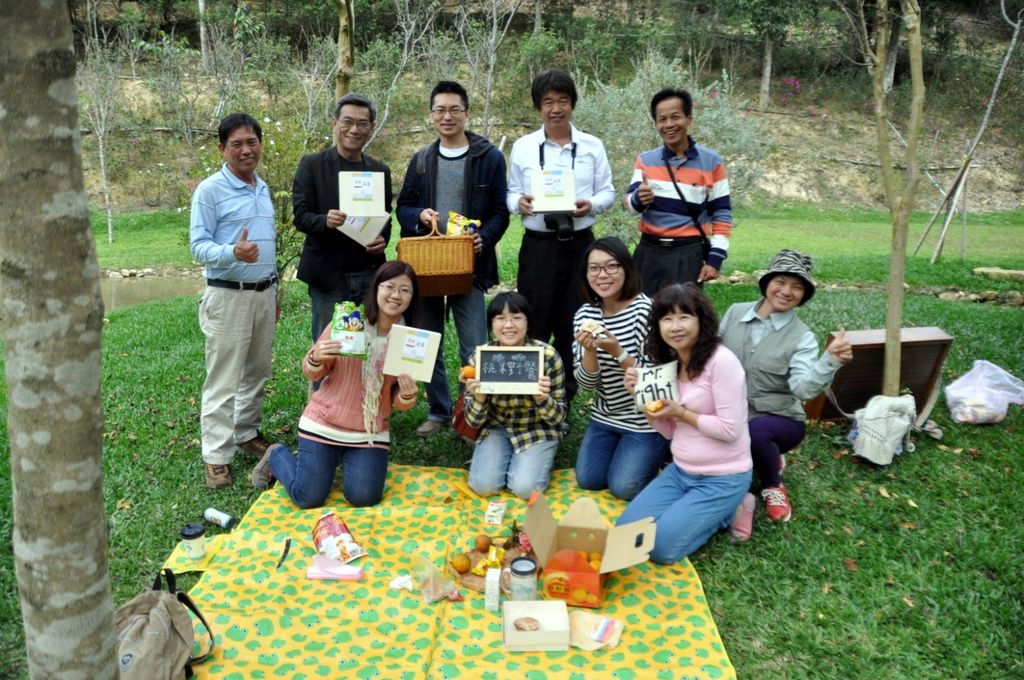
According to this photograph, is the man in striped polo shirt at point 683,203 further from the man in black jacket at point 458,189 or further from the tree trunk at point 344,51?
the tree trunk at point 344,51

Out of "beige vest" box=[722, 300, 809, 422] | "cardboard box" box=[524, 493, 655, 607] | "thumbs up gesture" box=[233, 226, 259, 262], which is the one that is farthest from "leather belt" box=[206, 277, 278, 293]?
"beige vest" box=[722, 300, 809, 422]

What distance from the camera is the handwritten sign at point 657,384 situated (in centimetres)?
379

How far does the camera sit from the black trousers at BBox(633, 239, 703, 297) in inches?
183

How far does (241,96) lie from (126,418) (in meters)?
13.6

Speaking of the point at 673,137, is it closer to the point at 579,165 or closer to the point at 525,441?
the point at 579,165

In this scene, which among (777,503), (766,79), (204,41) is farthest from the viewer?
(766,79)

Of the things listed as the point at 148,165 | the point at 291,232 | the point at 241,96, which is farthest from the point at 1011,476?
the point at 148,165

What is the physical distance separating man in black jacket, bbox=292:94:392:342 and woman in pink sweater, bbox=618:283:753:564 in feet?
6.26

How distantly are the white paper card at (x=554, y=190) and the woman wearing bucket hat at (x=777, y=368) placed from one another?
1.25m

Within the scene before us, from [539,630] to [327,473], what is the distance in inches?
66.5

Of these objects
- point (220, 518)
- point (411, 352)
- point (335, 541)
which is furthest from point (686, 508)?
point (220, 518)

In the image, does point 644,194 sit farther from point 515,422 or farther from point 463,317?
point 515,422

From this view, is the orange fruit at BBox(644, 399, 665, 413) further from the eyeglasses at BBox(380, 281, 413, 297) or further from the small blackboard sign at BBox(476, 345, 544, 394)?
the eyeglasses at BBox(380, 281, 413, 297)

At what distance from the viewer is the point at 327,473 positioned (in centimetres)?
413
